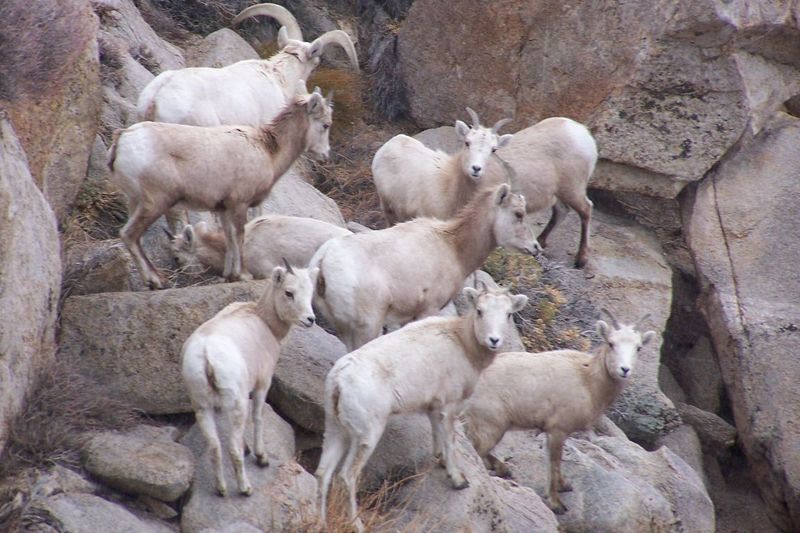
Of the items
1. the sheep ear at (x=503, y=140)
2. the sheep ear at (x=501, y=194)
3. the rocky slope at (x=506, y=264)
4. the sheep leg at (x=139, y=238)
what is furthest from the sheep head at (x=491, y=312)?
the sheep ear at (x=503, y=140)

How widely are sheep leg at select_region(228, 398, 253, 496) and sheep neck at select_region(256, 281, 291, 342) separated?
0.91 m

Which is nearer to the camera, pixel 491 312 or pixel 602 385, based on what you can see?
pixel 491 312

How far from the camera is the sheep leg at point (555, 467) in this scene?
31.5 feet

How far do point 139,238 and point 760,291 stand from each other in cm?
740

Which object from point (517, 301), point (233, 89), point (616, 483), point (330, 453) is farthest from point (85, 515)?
point (233, 89)

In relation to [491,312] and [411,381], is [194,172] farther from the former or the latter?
[491,312]

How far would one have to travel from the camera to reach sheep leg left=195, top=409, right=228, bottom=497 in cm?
763

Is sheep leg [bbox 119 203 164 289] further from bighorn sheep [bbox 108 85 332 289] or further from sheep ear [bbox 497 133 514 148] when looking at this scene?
sheep ear [bbox 497 133 514 148]

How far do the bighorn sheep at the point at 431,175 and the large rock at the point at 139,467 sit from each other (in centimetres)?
413

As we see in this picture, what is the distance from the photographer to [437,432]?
Result: 8.70m

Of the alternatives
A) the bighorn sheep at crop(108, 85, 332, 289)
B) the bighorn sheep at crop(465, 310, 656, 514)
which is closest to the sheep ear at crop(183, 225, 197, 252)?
the bighorn sheep at crop(108, 85, 332, 289)

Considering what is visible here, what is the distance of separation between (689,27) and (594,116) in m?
1.49

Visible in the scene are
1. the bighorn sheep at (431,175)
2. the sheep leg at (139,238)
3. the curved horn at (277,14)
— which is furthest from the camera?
the curved horn at (277,14)

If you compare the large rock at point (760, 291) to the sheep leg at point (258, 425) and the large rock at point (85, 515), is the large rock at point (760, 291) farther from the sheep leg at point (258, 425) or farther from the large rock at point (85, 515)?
the large rock at point (85, 515)
